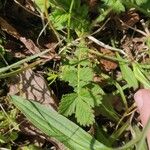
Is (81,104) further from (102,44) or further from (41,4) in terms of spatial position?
(41,4)

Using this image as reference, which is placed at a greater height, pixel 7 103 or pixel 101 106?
pixel 7 103

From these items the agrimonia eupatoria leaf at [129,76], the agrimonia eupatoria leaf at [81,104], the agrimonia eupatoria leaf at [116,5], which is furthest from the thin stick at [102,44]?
the agrimonia eupatoria leaf at [81,104]

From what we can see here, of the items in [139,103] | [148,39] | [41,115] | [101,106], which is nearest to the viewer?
[139,103]

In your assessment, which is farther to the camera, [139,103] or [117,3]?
[117,3]

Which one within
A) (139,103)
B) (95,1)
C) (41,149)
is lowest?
(41,149)

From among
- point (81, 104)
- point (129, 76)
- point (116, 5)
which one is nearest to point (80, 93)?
point (81, 104)

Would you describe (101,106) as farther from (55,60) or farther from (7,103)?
(7,103)

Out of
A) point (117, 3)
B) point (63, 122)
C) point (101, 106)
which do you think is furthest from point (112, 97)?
point (117, 3)

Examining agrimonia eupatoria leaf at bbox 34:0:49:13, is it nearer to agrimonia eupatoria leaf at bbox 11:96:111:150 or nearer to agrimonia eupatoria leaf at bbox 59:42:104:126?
agrimonia eupatoria leaf at bbox 59:42:104:126

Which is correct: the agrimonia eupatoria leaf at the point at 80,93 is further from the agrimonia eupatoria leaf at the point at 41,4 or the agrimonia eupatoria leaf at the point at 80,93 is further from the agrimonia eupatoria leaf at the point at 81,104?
the agrimonia eupatoria leaf at the point at 41,4
